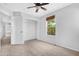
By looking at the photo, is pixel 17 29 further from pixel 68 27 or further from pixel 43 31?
pixel 68 27

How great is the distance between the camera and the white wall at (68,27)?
14.6 feet

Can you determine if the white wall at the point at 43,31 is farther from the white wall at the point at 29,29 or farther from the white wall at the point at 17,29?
the white wall at the point at 17,29

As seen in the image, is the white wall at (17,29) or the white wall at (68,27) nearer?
the white wall at (68,27)

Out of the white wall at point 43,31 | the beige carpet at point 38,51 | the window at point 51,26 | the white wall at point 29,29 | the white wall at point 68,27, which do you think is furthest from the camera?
the white wall at point 29,29

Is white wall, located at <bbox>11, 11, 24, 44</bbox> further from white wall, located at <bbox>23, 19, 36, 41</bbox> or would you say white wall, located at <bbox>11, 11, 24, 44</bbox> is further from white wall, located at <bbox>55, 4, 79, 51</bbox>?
white wall, located at <bbox>55, 4, 79, 51</bbox>

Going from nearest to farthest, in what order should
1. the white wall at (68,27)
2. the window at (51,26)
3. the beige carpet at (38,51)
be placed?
the beige carpet at (38,51), the white wall at (68,27), the window at (51,26)

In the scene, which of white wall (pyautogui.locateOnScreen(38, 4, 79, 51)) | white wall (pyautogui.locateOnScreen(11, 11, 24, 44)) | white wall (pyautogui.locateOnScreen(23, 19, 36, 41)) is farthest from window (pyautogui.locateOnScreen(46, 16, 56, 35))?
white wall (pyautogui.locateOnScreen(23, 19, 36, 41))

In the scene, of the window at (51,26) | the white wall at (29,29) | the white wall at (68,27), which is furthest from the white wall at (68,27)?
the white wall at (29,29)

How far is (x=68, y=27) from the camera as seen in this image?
16.1 ft

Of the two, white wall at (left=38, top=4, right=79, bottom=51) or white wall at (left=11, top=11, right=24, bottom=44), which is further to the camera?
white wall at (left=11, top=11, right=24, bottom=44)

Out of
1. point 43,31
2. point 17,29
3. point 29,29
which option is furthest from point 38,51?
point 29,29

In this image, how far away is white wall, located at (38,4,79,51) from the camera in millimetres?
4453

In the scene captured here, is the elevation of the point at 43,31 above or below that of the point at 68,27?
below

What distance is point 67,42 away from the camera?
4.92 metres
